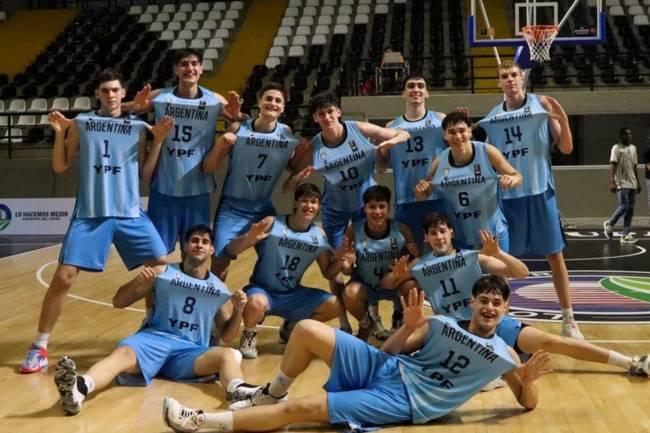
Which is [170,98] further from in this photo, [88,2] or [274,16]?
[88,2]

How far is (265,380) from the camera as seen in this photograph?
5020 mm

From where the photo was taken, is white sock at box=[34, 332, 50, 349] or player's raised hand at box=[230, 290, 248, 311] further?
white sock at box=[34, 332, 50, 349]

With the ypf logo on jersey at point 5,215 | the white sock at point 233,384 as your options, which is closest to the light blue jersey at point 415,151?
the white sock at point 233,384

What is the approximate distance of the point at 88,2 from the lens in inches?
1044

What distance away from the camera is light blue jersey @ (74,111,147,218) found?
532cm

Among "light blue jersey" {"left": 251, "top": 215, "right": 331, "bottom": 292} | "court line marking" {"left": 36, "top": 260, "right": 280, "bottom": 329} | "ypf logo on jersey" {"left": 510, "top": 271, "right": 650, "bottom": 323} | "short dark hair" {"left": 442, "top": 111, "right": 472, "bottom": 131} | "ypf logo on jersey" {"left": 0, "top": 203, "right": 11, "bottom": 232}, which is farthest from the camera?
"ypf logo on jersey" {"left": 0, "top": 203, "right": 11, "bottom": 232}

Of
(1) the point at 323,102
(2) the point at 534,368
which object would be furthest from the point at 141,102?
(2) the point at 534,368

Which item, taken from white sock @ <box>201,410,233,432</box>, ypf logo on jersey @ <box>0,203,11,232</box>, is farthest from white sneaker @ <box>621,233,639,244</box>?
ypf logo on jersey @ <box>0,203,11,232</box>

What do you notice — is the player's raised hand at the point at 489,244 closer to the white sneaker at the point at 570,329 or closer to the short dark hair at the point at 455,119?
the short dark hair at the point at 455,119

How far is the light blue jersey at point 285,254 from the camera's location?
220 inches

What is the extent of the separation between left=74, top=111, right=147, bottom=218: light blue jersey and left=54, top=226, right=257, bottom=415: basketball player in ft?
1.88

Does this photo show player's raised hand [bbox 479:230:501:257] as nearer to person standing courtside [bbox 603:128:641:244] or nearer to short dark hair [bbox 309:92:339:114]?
short dark hair [bbox 309:92:339:114]

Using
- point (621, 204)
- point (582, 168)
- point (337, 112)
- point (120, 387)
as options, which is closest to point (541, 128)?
point (337, 112)

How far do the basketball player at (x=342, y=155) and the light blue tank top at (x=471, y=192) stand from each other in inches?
17.6
